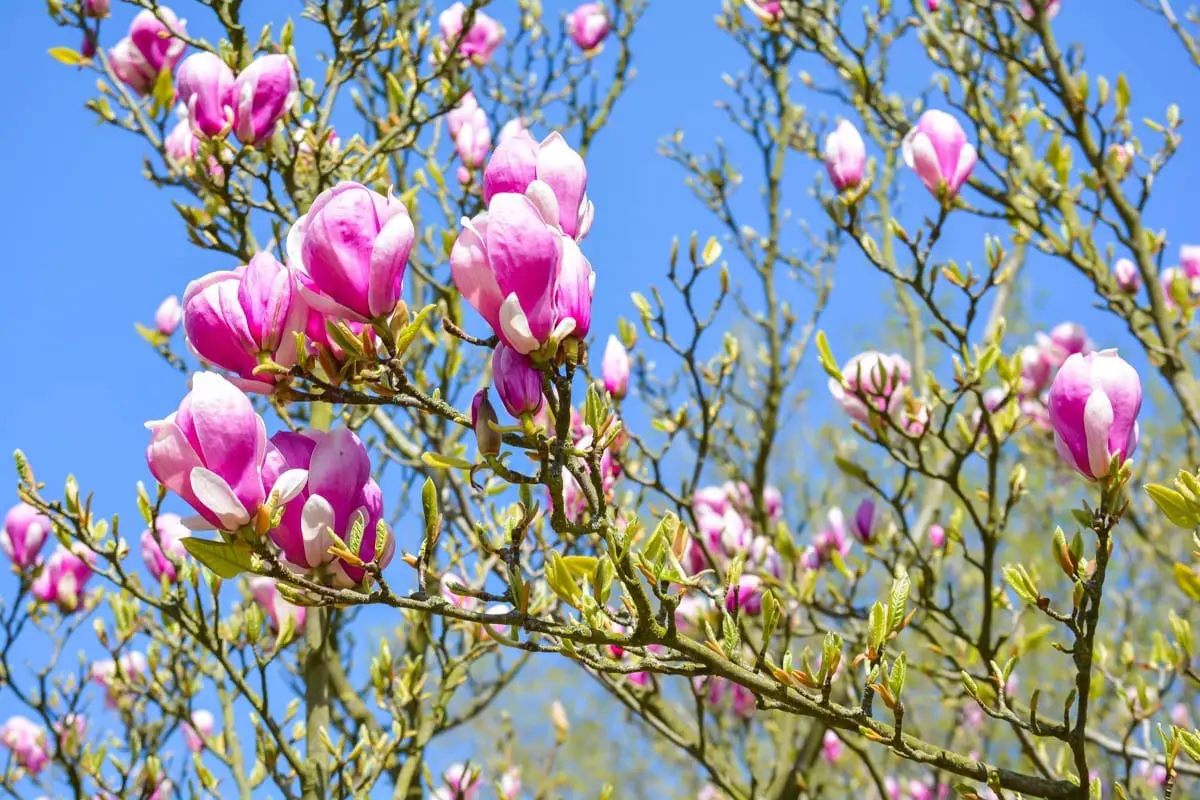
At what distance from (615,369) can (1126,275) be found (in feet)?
5.84

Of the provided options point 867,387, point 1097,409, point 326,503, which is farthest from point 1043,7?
point 326,503

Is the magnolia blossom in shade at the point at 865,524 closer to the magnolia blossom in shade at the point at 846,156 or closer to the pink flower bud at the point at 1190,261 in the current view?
the magnolia blossom in shade at the point at 846,156

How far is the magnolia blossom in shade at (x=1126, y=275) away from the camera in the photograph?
2969mm

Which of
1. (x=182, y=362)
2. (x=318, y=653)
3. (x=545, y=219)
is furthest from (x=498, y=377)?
(x=182, y=362)

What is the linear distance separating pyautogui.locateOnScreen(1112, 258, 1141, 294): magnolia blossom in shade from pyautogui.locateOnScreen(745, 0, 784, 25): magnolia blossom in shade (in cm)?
131

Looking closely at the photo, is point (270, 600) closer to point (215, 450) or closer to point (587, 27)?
point (215, 450)

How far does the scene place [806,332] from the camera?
3762 mm

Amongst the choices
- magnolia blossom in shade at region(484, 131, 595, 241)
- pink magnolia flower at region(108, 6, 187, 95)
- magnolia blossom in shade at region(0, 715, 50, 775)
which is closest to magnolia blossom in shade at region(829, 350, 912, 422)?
magnolia blossom in shade at region(484, 131, 595, 241)

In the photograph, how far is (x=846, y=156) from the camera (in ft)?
6.77

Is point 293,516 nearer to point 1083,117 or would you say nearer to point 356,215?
point 356,215

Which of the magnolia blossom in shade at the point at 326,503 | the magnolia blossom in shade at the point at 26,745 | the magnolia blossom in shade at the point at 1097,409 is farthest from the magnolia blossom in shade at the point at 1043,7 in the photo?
the magnolia blossom in shade at the point at 26,745

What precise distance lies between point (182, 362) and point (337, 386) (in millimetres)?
2067

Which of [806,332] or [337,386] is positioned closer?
[337,386]

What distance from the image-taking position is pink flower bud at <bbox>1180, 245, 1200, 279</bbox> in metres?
3.28
